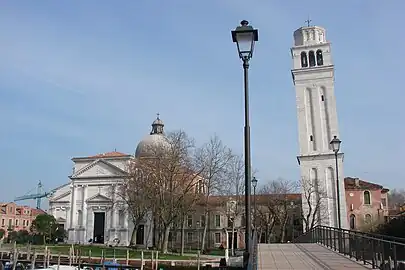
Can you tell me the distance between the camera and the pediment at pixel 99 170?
2775 inches

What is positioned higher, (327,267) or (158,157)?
(158,157)

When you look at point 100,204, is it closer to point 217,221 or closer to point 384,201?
point 217,221

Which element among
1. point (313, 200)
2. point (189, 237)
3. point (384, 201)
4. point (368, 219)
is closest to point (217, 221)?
point (189, 237)

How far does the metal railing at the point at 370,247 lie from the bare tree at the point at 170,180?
27457mm

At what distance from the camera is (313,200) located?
5672 cm

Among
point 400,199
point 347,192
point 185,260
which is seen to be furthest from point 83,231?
point 400,199

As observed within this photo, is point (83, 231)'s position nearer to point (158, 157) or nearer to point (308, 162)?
point (158, 157)

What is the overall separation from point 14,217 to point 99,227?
44410mm

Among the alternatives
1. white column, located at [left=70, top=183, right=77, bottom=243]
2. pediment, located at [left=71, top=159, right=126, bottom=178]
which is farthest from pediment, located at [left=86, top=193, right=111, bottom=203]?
pediment, located at [left=71, top=159, right=126, bottom=178]

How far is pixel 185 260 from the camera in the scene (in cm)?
4134

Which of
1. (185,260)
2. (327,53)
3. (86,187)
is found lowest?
(185,260)

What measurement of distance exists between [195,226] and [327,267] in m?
62.5

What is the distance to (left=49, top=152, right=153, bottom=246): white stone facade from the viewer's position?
226 feet

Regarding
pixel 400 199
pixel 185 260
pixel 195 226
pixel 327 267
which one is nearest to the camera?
pixel 327 267
